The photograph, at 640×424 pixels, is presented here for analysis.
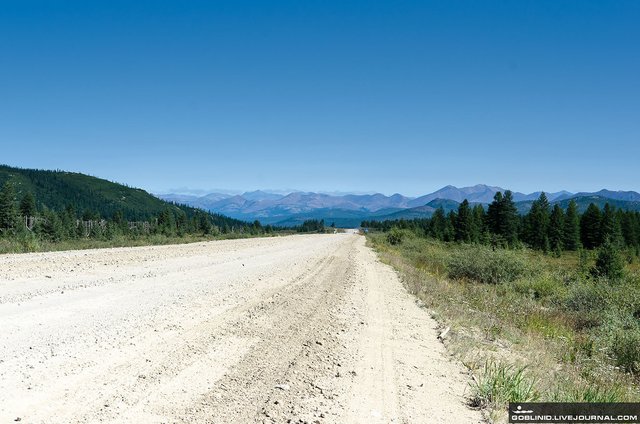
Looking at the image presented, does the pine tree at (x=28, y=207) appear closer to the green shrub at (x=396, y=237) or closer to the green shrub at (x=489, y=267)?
the green shrub at (x=396, y=237)

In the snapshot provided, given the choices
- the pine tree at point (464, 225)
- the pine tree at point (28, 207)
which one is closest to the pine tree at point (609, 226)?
the pine tree at point (464, 225)

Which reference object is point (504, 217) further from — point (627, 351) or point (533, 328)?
point (627, 351)

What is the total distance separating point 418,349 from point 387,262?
1997 centimetres

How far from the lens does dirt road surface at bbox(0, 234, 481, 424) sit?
4.67 meters

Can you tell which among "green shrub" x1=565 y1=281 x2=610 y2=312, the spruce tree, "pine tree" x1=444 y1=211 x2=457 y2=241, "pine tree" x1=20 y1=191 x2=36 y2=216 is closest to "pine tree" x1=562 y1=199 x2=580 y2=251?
the spruce tree

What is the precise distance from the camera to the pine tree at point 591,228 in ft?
277

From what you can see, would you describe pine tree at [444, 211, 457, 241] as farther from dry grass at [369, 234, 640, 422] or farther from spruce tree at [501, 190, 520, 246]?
dry grass at [369, 234, 640, 422]

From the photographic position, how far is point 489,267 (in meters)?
24.8

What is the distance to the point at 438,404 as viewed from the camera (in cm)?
526

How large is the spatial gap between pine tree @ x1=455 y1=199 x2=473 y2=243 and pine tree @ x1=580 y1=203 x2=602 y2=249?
26.7 metres

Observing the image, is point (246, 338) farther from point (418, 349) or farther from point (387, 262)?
point (387, 262)

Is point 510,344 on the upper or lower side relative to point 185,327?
lower

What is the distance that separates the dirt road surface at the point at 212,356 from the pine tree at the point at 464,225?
7253 centimetres

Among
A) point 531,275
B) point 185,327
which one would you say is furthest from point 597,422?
point 531,275
